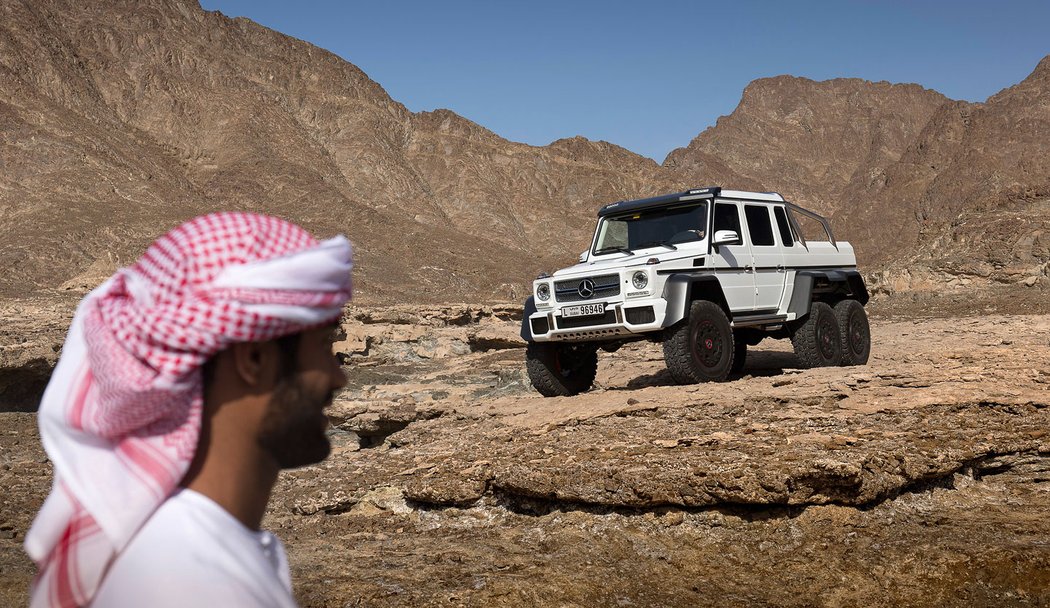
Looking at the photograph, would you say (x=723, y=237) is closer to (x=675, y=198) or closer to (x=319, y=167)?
(x=675, y=198)

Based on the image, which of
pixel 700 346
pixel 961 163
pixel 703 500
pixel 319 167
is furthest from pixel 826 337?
pixel 961 163

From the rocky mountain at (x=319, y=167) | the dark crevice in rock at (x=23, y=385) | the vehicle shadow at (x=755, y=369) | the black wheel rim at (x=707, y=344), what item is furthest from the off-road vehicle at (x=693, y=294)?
the rocky mountain at (x=319, y=167)

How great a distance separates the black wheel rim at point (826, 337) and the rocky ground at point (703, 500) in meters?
1.53

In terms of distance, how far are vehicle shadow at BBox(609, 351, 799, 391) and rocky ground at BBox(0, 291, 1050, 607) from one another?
73.0 inches

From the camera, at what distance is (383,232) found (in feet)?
177

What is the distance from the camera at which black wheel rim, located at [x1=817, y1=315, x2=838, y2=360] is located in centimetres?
1055

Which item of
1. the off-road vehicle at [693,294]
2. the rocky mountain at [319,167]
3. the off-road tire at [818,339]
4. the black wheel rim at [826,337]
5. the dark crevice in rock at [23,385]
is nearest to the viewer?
the off-road vehicle at [693,294]

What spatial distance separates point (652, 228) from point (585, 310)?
1358 millimetres

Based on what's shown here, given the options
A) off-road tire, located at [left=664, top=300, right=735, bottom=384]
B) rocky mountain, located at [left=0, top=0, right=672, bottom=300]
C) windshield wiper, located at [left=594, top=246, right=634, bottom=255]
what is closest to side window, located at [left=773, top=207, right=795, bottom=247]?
off-road tire, located at [left=664, top=300, right=735, bottom=384]

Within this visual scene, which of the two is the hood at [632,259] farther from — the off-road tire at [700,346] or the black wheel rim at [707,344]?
the black wheel rim at [707,344]

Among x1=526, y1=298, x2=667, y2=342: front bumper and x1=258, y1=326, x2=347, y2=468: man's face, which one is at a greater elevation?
x1=258, y1=326, x2=347, y2=468: man's face

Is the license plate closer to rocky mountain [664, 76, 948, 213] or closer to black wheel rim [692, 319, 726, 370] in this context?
black wheel rim [692, 319, 726, 370]

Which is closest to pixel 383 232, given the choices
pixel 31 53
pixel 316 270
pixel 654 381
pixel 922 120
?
pixel 31 53

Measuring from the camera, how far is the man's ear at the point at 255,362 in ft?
4.97
